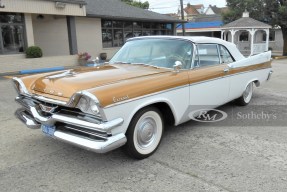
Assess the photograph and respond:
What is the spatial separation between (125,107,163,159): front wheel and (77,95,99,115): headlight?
0.57 meters

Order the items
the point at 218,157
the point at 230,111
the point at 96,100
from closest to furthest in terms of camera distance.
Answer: the point at 96,100, the point at 218,157, the point at 230,111

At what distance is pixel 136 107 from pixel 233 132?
7.04 feet

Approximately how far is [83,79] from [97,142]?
3.24 feet

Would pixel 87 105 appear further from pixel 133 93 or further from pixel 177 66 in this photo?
pixel 177 66

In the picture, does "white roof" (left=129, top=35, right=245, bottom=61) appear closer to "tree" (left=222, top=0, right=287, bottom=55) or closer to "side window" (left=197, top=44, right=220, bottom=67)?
"side window" (left=197, top=44, right=220, bottom=67)

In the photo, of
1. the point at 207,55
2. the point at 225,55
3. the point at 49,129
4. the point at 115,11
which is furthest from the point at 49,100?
the point at 115,11

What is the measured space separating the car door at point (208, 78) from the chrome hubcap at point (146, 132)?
88cm

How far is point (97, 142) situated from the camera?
10.9 feet

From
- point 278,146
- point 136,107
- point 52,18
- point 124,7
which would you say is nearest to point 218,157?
point 278,146

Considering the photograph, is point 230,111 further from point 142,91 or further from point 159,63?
point 142,91

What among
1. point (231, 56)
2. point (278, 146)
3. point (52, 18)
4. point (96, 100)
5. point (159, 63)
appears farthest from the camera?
point (52, 18)

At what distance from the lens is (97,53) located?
2116 cm

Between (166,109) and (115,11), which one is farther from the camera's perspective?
(115,11)

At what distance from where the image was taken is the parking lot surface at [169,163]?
3.29m
